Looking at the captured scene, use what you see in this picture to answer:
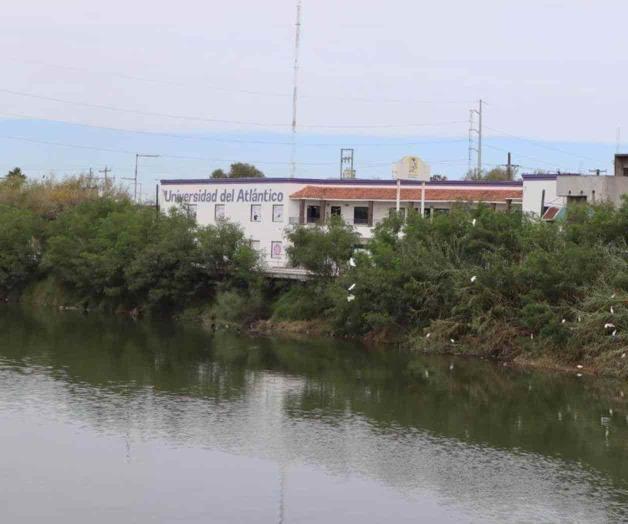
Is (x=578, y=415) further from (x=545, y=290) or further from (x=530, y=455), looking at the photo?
(x=545, y=290)

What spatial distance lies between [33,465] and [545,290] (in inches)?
988

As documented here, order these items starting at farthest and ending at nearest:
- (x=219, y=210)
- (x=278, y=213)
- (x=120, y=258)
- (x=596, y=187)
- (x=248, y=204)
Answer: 1. (x=219, y=210)
2. (x=248, y=204)
3. (x=278, y=213)
4. (x=120, y=258)
5. (x=596, y=187)

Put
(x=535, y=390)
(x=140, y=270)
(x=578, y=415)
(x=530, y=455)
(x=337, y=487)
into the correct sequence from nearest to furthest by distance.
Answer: (x=337, y=487) < (x=530, y=455) < (x=578, y=415) < (x=535, y=390) < (x=140, y=270)

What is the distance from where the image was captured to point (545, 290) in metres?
43.1

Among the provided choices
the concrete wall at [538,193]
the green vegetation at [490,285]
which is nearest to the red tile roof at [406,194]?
the concrete wall at [538,193]

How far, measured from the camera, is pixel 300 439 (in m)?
28.2

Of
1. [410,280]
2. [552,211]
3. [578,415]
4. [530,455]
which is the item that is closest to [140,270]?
[410,280]

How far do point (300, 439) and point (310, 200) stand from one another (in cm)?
3982

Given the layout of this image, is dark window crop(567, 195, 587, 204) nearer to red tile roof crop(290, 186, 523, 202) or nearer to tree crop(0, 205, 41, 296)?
red tile roof crop(290, 186, 523, 202)

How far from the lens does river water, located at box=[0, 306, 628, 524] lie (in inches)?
867

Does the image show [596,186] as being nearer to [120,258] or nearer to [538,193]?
[538,193]

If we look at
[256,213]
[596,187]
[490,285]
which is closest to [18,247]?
[256,213]

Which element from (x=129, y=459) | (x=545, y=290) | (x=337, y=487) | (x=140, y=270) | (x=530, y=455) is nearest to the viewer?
(x=337, y=487)

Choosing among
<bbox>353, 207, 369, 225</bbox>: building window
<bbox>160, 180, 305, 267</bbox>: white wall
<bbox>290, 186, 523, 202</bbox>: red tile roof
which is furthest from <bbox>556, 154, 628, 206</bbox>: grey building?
<bbox>160, 180, 305, 267</bbox>: white wall
